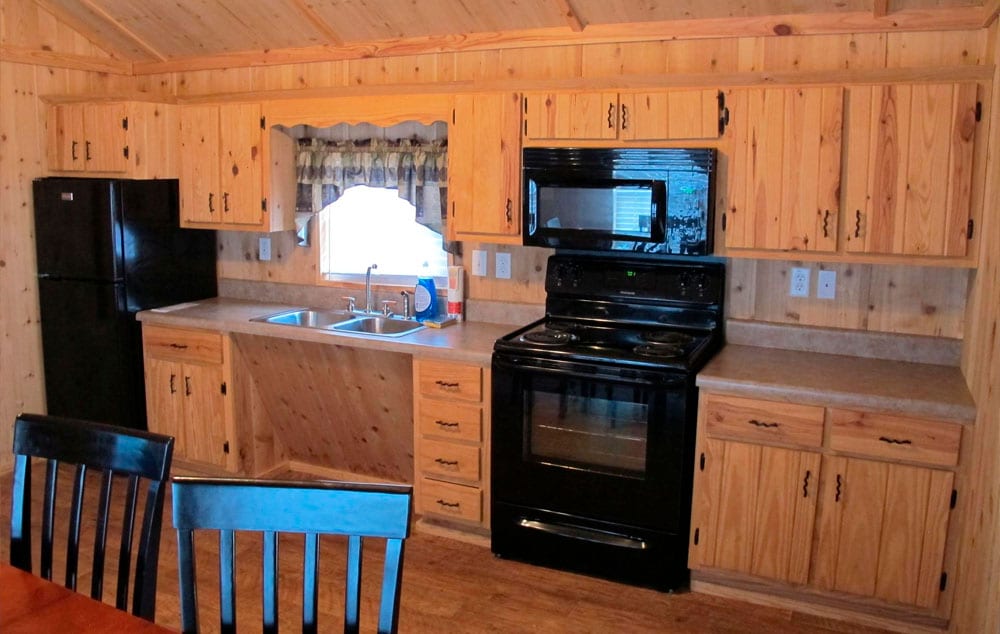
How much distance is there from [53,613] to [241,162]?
288cm

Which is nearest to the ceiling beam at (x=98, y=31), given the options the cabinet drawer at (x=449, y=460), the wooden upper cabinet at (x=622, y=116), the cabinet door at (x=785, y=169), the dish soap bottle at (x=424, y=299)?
the dish soap bottle at (x=424, y=299)

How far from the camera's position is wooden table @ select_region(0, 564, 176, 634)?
5.09 ft

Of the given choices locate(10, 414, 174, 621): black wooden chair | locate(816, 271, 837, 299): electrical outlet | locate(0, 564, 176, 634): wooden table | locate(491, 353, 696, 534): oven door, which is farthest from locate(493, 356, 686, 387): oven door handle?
locate(0, 564, 176, 634): wooden table

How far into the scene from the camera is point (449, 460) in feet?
11.9

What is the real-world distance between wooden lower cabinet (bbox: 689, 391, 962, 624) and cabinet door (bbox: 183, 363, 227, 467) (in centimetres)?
224

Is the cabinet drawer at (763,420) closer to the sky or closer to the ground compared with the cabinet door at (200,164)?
closer to the ground

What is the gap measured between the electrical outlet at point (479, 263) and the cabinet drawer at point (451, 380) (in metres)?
0.64

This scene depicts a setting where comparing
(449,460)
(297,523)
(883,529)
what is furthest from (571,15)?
(297,523)

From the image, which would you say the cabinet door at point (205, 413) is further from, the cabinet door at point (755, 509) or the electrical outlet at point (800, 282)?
the electrical outlet at point (800, 282)

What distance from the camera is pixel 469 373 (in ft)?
11.5

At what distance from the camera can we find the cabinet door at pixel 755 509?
10.0 feet

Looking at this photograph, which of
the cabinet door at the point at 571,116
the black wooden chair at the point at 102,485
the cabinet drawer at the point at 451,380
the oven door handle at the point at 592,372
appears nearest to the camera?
the black wooden chair at the point at 102,485

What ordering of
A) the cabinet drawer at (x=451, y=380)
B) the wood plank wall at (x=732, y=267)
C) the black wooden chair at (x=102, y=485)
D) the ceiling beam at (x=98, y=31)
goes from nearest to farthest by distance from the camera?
1. the black wooden chair at (x=102, y=485)
2. the wood plank wall at (x=732, y=267)
3. the cabinet drawer at (x=451, y=380)
4. the ceiling beam at (x=98, y=31)

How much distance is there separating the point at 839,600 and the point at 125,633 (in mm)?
2458
